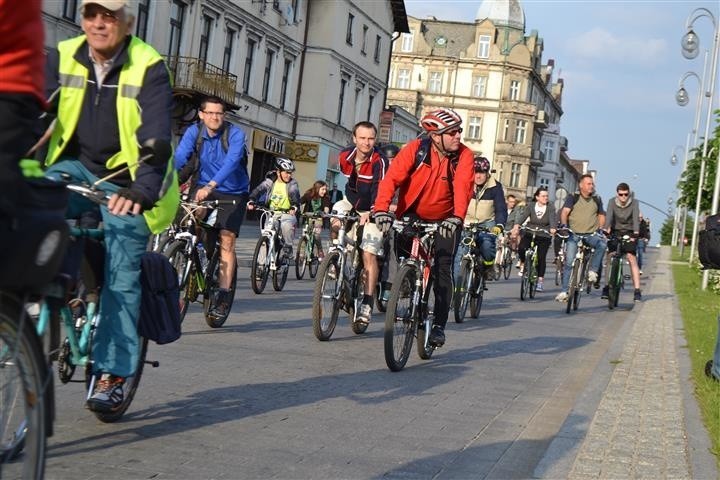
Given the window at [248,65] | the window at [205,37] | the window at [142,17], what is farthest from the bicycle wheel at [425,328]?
the window at [248,65]

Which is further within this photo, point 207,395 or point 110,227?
point 207,395

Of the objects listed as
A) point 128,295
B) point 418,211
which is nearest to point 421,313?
point 418,211

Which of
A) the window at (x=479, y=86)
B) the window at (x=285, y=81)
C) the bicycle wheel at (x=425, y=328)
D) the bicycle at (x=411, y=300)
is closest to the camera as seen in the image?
the bicycle at (x=411, y=300)

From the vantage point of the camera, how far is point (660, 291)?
27.5m

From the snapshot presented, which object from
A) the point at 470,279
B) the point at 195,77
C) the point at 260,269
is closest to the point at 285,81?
the point at 195,77

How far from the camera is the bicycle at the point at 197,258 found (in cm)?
986

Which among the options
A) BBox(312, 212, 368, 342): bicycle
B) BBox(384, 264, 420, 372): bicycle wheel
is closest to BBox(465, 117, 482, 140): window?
BBox(312, 212, 368, 342): bicycle

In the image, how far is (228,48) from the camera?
40094 mm

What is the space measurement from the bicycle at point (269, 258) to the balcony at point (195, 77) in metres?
18.5

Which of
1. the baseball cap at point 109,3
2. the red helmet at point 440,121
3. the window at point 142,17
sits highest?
the window at point 142,17

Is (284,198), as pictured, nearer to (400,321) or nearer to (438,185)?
(438,185)

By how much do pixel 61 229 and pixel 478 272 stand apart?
12.1 m

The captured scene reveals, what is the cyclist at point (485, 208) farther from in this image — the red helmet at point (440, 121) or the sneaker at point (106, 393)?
the sneaker at point (106, 393)

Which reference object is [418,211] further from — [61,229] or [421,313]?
[61,229]
